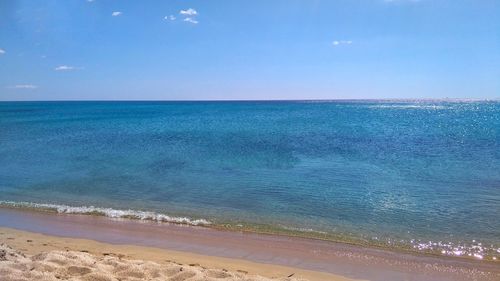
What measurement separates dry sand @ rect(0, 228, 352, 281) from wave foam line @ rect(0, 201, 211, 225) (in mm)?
2653

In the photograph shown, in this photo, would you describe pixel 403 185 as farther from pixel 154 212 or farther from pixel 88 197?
pixel 88 197

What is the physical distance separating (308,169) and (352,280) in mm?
13241

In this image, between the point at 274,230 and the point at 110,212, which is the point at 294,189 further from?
the point at 110,212

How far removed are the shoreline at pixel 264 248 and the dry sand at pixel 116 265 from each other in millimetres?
442

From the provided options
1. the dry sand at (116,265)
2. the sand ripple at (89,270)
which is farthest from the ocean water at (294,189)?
the sand ripple at (89,270)

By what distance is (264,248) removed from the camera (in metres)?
11.2

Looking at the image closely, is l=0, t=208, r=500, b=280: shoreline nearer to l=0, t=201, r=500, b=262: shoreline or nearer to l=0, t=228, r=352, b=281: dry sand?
l=0, t=201, r=500, b=262: shoreline

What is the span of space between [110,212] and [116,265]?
639cm

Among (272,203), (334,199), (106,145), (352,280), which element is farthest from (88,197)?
(106,145)

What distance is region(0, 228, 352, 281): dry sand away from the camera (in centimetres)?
797

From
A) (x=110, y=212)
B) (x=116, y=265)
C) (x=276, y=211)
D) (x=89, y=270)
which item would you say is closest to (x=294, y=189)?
(x=276, y=211)

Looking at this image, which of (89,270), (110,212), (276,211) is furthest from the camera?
(110,212)

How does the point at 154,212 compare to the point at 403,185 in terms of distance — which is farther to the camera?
the point at 403,185

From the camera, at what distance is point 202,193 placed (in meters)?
17.2
